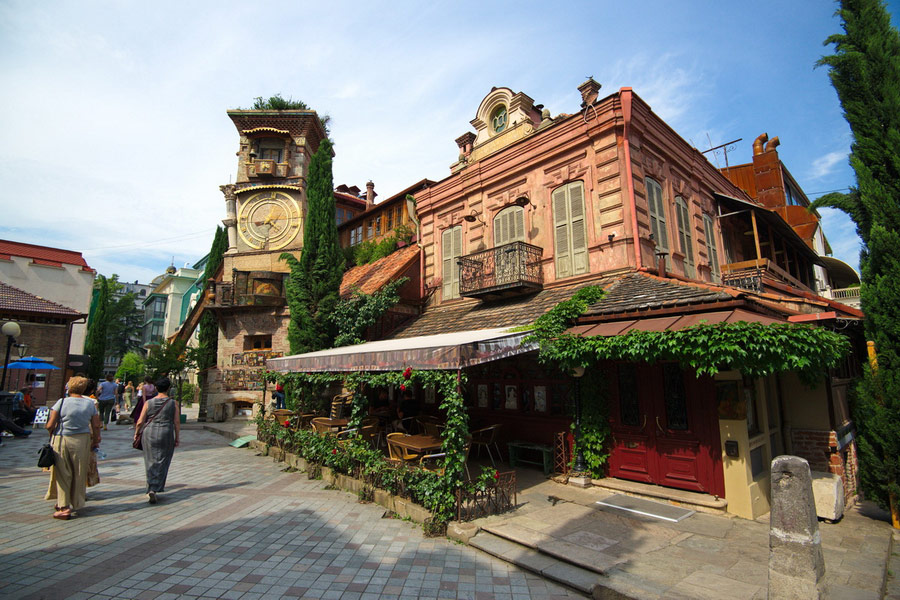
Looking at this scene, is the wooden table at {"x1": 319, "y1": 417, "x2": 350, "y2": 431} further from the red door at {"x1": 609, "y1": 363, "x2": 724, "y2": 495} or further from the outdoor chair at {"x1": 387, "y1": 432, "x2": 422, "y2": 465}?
the red door at {"x1": 609, "y1": 363, "x2": 724, "y2": 495}

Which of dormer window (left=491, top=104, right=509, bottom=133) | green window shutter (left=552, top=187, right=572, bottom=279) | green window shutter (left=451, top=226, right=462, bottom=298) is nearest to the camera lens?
green window shutter (left=552, top=187, right=572, bottom=279)

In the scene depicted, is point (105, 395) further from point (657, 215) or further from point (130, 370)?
point (130, 370)

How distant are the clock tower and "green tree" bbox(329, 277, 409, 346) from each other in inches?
215

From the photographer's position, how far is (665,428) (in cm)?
731

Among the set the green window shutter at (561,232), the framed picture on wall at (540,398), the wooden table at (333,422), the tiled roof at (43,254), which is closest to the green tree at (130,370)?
the tiled roof at (43,254)

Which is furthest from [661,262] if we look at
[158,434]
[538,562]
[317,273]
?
[158,434]

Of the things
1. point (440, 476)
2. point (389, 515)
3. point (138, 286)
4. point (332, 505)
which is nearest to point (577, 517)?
point (440, 476)

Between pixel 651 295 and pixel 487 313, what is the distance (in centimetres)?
428

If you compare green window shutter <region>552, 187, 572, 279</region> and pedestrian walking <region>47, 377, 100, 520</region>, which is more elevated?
green window shutter <region>552, 187, 572, 279</region>

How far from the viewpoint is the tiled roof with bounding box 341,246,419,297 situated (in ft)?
46.6

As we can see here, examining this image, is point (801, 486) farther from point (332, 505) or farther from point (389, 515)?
point (332, 505)

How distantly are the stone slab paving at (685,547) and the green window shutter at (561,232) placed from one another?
5.23 m

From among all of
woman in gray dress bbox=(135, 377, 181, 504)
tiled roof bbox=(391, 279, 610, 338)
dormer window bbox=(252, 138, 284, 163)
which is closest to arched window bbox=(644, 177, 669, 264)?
tiled roof bbox=(391, 279, 610, 338)

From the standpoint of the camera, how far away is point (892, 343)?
6246 mm
